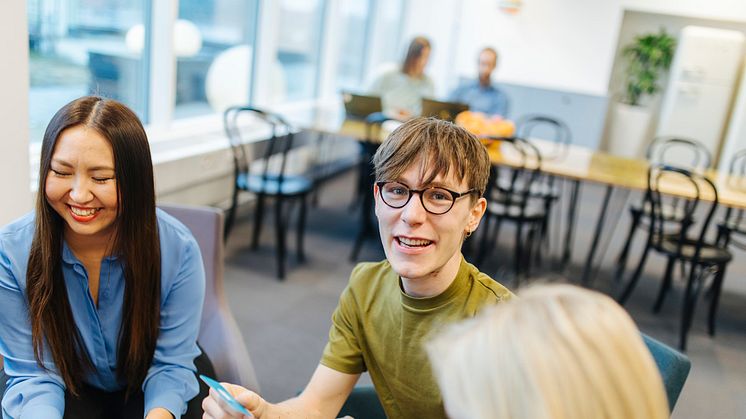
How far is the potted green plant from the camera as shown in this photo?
7.08 m

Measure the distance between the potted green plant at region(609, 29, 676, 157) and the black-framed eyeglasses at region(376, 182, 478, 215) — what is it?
6671 mm

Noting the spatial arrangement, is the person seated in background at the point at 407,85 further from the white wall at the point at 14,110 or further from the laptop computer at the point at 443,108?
the white wall at the point at 14,110

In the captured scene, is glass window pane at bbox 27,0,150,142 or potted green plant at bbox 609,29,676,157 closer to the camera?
glass window pane at bbox 27,0,150,142

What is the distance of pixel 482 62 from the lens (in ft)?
15.3

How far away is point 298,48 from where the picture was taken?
5277mm

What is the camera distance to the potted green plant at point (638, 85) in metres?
7.08

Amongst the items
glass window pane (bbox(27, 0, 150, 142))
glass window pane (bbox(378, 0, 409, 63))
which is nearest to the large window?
glass window pane (bbox(27, 0, 150, 142))

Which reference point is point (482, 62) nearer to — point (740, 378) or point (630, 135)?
point (740, 378)

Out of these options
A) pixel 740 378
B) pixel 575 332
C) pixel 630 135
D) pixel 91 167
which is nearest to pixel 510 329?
pixel 575 332

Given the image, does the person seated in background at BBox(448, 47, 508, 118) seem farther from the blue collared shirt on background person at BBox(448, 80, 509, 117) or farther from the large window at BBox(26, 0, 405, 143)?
the large window at BBox(26, 0, 405, 143)

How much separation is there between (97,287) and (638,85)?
7.00 metres

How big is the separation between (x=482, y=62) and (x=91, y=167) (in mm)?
3782

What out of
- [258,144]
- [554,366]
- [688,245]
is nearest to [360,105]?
[258,144]

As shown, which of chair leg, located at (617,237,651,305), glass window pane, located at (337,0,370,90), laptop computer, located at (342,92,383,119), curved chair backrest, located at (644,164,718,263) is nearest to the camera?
curved chair backrest, located at (644,164,718,263)
